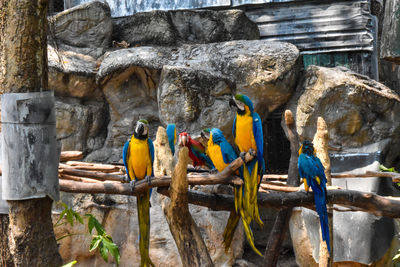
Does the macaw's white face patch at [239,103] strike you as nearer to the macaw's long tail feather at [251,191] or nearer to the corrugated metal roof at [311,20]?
the macaw's long tail feather at [251,191]

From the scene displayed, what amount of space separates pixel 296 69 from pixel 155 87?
1.60m

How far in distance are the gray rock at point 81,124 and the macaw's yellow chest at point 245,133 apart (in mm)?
3183

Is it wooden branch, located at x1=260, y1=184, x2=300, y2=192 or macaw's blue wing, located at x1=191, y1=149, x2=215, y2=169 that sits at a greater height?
macaw's blue wing, located at x1=191, y1=149, x2=215, y2=169

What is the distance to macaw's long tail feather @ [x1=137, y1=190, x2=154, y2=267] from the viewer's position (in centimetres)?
334

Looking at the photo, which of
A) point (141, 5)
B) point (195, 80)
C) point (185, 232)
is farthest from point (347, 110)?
point (141, 5)

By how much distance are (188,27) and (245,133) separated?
344 cm

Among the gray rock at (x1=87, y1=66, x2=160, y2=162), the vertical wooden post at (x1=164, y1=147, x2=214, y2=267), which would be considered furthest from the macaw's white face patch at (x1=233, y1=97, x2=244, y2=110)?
the gray rock at (x1=87, y1=66, x2=160, y2=162)

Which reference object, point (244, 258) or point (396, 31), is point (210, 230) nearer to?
point (244, 258)

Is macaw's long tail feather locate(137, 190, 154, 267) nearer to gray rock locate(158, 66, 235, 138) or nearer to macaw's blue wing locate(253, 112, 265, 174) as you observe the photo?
macaw's blue wing locate(253, 112, 265, 174)

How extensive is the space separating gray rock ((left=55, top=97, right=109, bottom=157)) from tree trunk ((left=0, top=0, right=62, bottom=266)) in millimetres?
3758

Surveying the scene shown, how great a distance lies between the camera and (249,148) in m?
3.38

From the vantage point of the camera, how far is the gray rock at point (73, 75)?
5.94 meters

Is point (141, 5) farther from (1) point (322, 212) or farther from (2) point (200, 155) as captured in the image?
(1) point (322, 212)

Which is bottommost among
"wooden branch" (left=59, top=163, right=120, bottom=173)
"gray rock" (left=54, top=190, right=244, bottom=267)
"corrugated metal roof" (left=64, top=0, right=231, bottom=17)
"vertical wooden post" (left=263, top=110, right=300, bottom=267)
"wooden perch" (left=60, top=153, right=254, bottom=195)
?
"gray rock" (left=54, top=190, right=244, bottom=267)
